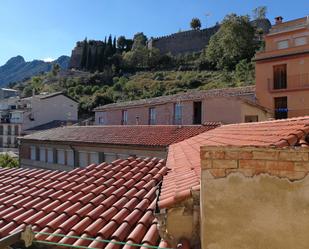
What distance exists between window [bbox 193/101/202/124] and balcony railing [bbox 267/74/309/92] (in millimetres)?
5950

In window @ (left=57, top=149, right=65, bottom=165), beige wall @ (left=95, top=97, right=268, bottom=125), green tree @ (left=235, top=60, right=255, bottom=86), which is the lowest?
window @ (left=57, top=149, right=65, bottom=165)

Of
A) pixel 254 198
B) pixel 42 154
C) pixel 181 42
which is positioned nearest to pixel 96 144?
pixel 42 154

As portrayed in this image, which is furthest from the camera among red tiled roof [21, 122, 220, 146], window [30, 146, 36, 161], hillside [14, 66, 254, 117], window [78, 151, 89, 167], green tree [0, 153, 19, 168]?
hillside [14, 66, 254, 117]

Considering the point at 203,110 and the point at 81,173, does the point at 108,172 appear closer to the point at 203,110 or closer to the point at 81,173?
the point at 81,173

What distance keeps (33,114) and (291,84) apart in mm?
33243

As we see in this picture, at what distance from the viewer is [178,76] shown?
70.7 metres

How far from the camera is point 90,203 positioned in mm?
5641

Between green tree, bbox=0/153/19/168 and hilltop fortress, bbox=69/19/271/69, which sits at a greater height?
hilltop fortress, bbox=69/19/271/69

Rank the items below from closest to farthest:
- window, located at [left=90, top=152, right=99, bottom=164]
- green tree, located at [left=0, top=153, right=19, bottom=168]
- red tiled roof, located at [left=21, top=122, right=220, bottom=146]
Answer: red tiled roof, located at [left=21, top=122, right=220, bottom=146] < window, located at [left=90, top=152, right=99, bottom=164] < green tree, located at [left=0, top=153, right=19, bottom=168]

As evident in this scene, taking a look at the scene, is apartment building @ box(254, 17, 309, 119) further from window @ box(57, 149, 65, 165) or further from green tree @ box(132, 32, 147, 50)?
green tree @ box(132, 32, 147, 50)

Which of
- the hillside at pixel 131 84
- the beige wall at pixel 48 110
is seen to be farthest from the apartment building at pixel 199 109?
the hillside at pixel 131 84

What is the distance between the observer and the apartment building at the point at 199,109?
23.7 metres

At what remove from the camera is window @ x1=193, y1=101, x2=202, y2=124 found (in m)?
26.0

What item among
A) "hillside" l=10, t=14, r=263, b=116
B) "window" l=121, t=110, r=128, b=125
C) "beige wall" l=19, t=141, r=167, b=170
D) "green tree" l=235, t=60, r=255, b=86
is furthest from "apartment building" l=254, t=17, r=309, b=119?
"green tree" l=235, t=60, r=255, b=86
